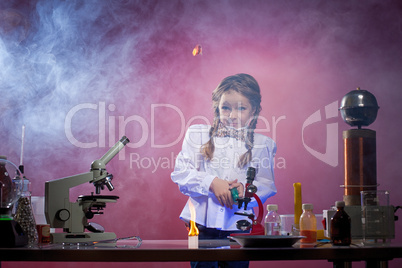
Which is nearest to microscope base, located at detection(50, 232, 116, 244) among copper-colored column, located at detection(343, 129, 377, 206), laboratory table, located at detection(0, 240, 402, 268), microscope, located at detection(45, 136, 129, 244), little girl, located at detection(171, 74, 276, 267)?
microscope, located at detection(45, 136, 129, 244)

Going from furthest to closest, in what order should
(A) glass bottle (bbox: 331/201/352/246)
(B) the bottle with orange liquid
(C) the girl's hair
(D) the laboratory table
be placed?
(C) the girl's hair → (B) the bottle with orange liquid → (A) glass bottle (bbox: 331/201/352/246) → (D) the laboratory table

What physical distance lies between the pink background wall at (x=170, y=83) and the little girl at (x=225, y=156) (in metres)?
0.08

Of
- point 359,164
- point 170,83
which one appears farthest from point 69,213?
point 170,83

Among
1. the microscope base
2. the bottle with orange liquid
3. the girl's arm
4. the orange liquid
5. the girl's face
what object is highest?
the girl's face

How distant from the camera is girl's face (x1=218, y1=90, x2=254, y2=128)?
415 cm

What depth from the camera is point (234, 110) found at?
4.17m

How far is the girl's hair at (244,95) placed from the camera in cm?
412

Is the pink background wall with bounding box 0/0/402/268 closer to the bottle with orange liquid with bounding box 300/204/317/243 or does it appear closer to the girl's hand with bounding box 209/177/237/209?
the girl's hand with bounding box 209/177/237/209

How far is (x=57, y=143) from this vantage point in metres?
4.19

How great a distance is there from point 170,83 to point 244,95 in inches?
25.2

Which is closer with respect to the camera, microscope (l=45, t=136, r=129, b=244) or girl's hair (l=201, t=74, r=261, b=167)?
microscope (l=45, t=136, r=129, b=244)

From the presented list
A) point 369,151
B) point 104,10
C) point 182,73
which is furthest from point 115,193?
point 369,151

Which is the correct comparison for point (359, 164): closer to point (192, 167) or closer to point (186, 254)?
point (186, 254)

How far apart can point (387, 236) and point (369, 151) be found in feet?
1.50
